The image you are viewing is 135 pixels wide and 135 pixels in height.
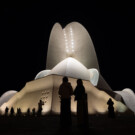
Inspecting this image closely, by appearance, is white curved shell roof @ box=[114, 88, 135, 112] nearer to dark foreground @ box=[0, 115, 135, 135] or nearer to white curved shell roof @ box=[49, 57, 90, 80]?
white curved shell roof @ box=[49, 57, 90, 80]

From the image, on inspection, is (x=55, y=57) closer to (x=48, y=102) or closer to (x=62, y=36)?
(x=62, y=36)

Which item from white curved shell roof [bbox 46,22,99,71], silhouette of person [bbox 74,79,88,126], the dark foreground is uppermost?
white curved shell roof [bbox 46,22,99,71]

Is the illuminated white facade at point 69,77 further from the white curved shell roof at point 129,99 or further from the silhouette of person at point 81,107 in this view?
the silhouette of person at point 81,107

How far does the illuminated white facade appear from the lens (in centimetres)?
1577

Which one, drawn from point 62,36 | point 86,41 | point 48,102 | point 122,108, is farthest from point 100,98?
point 62,36

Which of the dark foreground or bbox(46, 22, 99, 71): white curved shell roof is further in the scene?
bbox(46, 22, 99, 71): white curved shell roof

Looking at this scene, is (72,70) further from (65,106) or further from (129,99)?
(65,106)

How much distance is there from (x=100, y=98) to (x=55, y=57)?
12.3m

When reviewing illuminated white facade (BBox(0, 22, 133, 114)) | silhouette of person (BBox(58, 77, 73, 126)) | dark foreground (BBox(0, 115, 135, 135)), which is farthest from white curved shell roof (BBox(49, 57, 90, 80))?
silhouette of person (BBox(58, 77, 73, 126))

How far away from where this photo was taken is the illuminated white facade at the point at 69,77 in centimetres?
1577

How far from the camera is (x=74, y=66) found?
2023 cm

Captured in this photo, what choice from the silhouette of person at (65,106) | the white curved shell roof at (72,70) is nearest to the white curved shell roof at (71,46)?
the white curved shell roof at (72,70)

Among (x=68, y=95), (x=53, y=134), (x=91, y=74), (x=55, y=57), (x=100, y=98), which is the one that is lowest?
(x=53, y=134)

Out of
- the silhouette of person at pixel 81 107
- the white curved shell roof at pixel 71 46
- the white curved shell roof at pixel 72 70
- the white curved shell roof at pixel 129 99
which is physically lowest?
the silhouette of person at pixel 81 107
